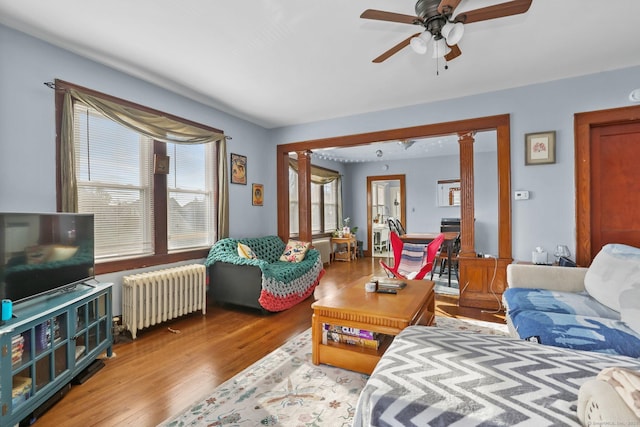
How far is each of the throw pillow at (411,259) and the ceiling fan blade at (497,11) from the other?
315cm

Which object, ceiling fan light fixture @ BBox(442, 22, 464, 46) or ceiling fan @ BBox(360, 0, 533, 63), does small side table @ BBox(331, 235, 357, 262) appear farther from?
ceiling fan light fixture @ BBox(442, 22, 464, 46)

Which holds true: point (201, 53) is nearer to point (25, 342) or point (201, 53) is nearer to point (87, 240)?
point (87, 240)

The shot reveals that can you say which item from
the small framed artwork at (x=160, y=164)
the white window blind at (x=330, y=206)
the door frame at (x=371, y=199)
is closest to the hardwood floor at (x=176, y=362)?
the small framed artwork at (x=160, y=164)

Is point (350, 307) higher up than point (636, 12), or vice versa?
point (636, 12)

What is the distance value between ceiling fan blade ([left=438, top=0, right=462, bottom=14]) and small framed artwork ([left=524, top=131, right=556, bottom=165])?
239cm

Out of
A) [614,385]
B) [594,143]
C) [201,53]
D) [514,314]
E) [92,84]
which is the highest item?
[201,53]

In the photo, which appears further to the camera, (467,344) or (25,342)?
(25,342)

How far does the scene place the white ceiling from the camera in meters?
2.20

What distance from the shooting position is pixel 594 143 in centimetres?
341

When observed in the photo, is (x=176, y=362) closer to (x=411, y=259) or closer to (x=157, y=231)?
(x=157, y=231)

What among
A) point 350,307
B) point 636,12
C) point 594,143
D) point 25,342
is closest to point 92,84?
point 25,342

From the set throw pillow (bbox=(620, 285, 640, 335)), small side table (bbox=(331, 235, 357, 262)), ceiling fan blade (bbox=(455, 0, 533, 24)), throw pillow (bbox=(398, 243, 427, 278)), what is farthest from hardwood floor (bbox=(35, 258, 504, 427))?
small side table (bbox=(331, 235, 357, 262))

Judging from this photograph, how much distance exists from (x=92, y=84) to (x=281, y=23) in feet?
6.36

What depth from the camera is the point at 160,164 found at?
3.45 m
